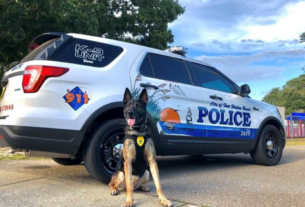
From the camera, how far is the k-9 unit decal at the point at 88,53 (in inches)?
174

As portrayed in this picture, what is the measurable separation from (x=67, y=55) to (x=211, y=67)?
3102mm

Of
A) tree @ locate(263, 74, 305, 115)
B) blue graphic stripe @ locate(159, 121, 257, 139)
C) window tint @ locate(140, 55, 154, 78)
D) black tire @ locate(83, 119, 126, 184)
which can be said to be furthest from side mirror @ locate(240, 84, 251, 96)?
tree @ locate(263, 74, 305, 115)

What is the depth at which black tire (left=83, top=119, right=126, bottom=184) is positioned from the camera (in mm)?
4254

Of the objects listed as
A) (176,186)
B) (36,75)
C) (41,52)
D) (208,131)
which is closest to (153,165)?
(176,186)

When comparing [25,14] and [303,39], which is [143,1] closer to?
[25,14]

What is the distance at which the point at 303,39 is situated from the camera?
4794 cm

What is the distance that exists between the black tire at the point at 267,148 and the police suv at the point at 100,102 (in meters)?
0.86

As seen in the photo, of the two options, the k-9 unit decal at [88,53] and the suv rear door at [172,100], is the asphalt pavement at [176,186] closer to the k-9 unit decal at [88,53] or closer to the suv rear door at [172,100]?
the suv rear door at [172,100]

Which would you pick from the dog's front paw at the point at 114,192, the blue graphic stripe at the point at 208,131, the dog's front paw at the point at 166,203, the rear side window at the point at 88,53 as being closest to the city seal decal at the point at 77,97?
the rear side window at the point at 88,53

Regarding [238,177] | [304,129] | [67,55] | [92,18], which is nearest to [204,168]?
[238,177]

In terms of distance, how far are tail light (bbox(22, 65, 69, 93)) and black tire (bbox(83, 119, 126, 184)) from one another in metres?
0.94

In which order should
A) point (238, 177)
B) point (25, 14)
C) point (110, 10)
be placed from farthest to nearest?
1. point (110, 10)
2. point (25, 14)
3. point (238, 177)

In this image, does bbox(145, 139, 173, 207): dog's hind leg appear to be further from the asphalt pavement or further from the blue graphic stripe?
the blue graphic stripe

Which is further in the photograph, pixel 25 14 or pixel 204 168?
pixel 25 14
